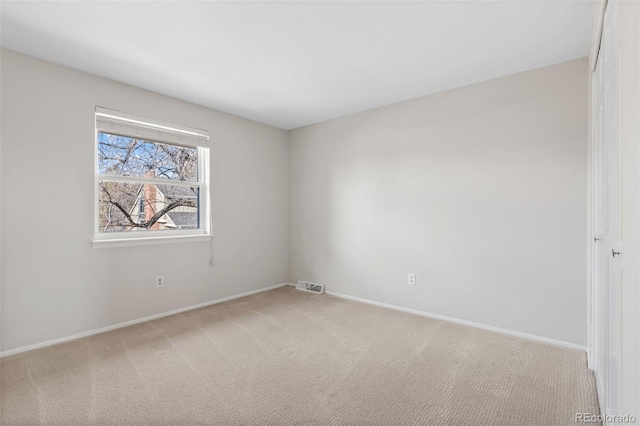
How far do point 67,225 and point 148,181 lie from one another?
2.76ft

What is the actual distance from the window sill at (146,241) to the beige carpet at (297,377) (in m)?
0.83

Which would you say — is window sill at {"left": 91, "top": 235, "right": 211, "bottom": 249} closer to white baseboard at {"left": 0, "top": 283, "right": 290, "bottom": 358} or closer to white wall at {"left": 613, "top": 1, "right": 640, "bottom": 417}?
white baseboard at {"left": 0, "top": 283, "right": 290, "bottom": 358}

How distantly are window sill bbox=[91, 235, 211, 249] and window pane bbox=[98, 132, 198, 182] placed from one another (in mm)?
685

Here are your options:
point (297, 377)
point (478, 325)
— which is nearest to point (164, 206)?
point (297, 377)

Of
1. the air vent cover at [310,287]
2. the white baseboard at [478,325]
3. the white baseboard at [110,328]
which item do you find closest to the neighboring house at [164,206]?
the white baseboard at [110,328]

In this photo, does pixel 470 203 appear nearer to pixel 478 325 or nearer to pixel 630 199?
pixel 478 325

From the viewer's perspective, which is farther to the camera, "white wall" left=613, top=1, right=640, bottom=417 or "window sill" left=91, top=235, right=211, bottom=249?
"window sill" left=91, top=235, right=211, bottom=249

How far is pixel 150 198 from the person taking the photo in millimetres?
3377

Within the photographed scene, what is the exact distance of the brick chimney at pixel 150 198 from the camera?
11.0 feet

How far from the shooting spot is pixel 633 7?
2.94 ft

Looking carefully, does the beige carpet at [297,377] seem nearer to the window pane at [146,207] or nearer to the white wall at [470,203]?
the white wall at [470,203]

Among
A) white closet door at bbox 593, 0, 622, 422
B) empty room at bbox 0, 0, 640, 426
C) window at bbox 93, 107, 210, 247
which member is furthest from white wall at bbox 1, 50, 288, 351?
white closet door at bbox 593, 0, 622, 422

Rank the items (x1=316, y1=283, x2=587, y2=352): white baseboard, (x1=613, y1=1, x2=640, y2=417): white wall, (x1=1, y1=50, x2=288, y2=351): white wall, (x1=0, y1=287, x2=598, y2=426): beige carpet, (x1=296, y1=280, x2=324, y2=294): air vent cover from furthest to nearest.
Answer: (x1=296, y1=280, x2=324, y2=294): air vent cover
(x1=316, y1=283, x2=587, y2=352): white baseboard
(x1=1, y1=50, x2=288, y2=351): white wall
(x1=0, y1=287, x2=598, y2=426): beige carpet
(x1=613, y1=1, x2=640, y2=417): white wall

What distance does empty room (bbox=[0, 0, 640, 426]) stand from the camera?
178cm
